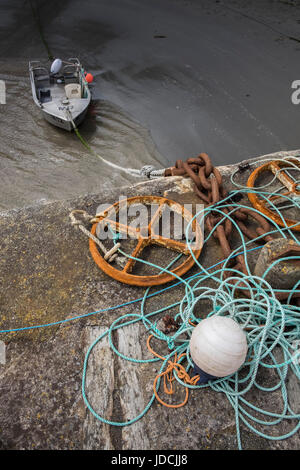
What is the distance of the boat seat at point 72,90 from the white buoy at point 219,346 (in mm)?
10624

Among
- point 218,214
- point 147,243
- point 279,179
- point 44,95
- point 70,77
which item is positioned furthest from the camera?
point 70,77

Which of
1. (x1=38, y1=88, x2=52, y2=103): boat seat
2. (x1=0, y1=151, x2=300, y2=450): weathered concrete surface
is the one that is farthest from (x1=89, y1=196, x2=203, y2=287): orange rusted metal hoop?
(x1=38, y1=88, x2=52, y2=103): boat seat

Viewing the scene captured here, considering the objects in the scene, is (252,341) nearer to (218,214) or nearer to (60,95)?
(218,214)

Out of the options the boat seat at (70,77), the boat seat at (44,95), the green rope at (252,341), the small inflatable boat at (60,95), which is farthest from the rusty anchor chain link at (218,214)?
the boat seat at (70,77)

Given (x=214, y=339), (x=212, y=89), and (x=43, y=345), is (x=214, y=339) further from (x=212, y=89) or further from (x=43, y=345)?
(x=212, y=89)

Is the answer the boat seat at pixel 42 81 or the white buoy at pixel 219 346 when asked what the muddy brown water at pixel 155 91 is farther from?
the white buoy at pixel 219 346

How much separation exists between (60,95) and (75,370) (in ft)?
36.4

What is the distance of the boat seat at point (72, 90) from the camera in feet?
32.8

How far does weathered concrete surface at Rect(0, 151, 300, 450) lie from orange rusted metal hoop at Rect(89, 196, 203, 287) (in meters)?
0.11

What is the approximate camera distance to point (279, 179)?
3137 millimetres

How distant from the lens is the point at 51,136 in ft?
34.6

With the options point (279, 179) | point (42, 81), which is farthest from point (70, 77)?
point (279, 179)
